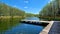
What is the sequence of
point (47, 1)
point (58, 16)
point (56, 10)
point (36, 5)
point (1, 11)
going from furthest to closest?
1. point (36, 5)
2. point (47, 1)
3. point (1, 11)
4. point (56, 10)
5. point (58, 16)

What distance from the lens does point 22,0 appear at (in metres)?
44.0

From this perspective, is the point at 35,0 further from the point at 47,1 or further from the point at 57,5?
the point at 57,5

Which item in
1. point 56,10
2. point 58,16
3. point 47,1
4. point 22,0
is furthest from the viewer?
point 22,0

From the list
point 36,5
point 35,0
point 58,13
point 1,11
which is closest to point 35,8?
point 36,5

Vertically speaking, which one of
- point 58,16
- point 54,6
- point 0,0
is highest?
point 0,0

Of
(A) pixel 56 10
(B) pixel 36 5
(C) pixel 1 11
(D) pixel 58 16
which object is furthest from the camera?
(B) pixel 36 5

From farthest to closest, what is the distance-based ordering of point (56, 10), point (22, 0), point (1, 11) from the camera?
point (22, 0)
point (1, 11)
point (56, 10)

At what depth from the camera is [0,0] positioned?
1497 inches

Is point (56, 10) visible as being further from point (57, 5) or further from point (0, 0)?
point (0, 0)

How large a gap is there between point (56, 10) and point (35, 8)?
12.8 m

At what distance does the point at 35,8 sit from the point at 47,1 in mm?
5684

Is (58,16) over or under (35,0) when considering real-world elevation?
under

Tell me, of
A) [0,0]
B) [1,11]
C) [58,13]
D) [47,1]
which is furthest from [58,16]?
[0,0]

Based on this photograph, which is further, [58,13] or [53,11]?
[53,11]
